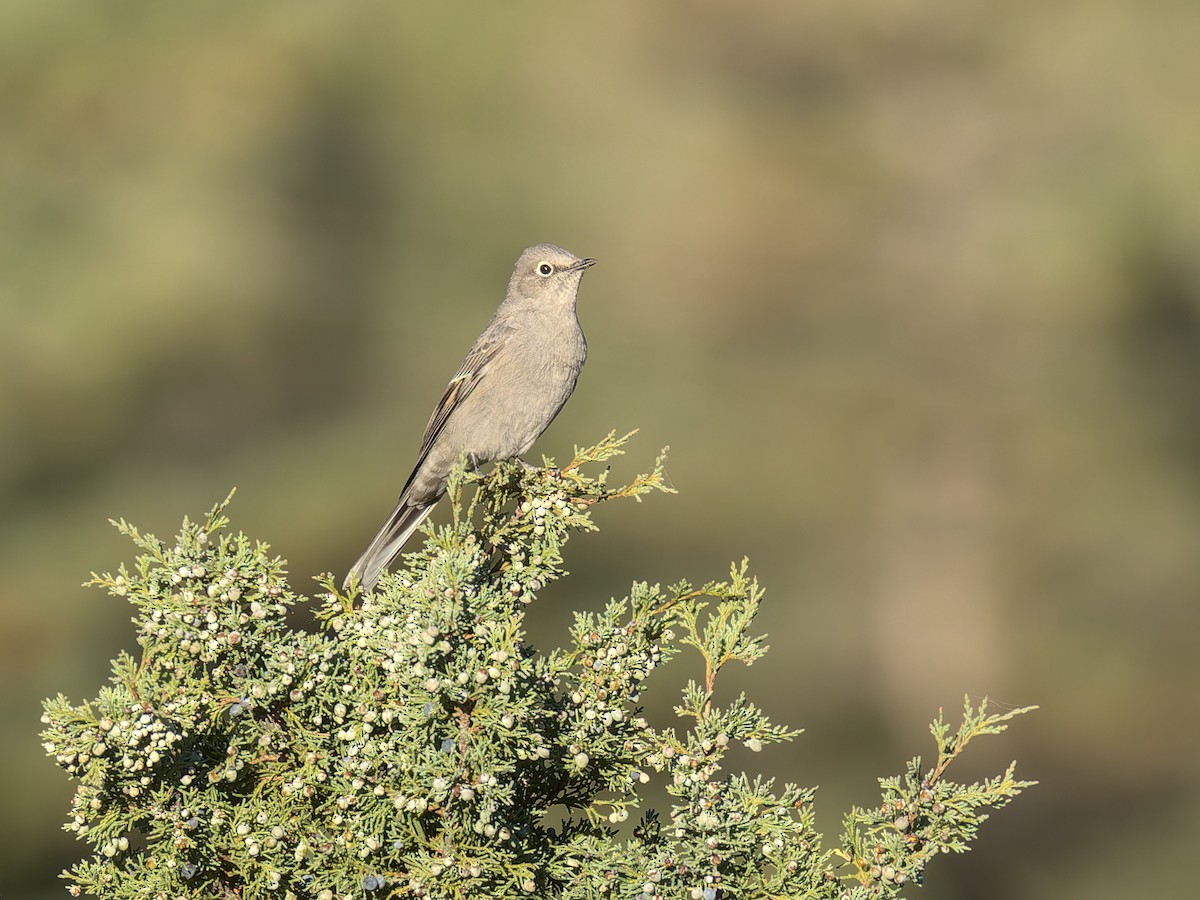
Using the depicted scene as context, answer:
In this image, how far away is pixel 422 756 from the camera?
248cm

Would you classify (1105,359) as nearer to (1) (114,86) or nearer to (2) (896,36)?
(2) (896,36)

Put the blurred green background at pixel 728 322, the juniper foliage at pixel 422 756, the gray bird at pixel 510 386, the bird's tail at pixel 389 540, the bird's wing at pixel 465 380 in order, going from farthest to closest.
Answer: the blurred green background at pixel 728 322 < the bird's wing at pixel 465 380 < the gray bird at pixel 510 386 < the bird's tail at pixel 389 540 < the juniper foliage at pixel 422 756

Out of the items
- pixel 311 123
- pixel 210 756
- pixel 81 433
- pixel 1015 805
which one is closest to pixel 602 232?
pixel 311 123

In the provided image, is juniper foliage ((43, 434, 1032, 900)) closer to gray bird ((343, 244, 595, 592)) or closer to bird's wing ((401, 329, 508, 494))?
gray bird ((343, 244, 595, 592))

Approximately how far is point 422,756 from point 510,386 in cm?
297

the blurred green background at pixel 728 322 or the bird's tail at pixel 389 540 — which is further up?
the blurred green background at pixel 728 322

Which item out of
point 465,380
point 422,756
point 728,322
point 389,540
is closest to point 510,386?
point 465,380

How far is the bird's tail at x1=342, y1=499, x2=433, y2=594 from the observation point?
486 cm

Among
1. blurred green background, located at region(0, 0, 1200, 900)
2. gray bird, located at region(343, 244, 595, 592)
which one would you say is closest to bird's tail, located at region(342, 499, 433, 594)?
gray bird, located at region(343, 244, 595, 592)

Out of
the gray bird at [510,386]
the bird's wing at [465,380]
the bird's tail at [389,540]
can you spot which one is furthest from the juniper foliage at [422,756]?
the bird's wing at [465,380]

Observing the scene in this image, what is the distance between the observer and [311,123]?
16.0 m

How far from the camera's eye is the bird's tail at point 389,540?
4.86 m

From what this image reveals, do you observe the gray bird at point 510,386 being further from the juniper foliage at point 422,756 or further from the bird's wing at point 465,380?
the juniper foliage at point 422,756

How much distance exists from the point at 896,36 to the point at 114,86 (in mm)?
8700
